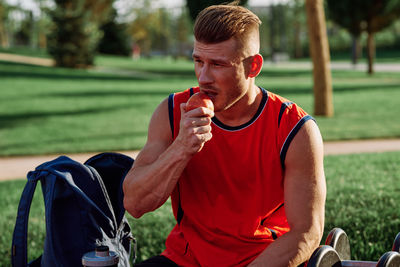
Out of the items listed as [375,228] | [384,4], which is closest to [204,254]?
[375,228]

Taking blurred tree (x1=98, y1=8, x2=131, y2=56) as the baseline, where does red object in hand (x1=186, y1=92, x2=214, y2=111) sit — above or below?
below

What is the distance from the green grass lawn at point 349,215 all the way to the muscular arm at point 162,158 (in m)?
2.13

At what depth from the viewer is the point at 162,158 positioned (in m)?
2.45

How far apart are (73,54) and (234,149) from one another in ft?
103

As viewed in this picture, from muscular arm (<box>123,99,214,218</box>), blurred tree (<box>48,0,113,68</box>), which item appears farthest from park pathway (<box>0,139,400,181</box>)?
blurred tree (<box>48,0,113,68</box>)

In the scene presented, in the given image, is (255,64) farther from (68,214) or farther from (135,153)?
(135,153)

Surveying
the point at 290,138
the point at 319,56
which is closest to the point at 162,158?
the point at 290,138

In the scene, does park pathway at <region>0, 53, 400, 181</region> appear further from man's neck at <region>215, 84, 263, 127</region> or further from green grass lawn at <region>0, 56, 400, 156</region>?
man's neck at <region>215, 84, 263, 127</region>

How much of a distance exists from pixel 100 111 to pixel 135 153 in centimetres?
603

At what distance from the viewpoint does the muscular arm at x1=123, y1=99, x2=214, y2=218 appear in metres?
2.34

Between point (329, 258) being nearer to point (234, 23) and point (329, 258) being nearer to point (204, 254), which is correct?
point (204, 254)

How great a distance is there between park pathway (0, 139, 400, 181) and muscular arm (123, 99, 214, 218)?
668 cm

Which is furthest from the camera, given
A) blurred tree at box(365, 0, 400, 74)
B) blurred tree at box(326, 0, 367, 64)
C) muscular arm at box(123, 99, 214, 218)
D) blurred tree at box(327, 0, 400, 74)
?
blurred tree at box(326, 0, 367, 64)

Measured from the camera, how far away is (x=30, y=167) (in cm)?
935
